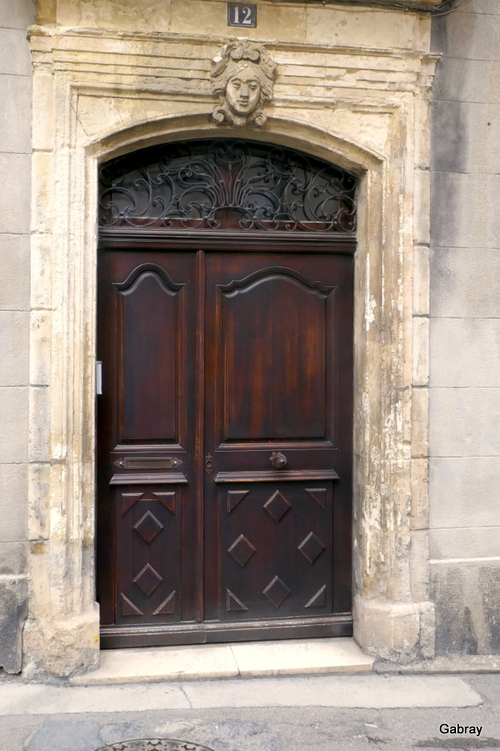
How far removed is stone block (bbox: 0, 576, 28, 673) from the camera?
4453 mm

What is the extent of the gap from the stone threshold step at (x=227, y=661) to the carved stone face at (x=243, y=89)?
3.36 m

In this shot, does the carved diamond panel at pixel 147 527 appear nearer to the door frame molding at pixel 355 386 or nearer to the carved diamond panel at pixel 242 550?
the door frame molding at pixel 355 386

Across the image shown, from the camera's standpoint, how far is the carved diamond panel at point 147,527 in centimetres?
490

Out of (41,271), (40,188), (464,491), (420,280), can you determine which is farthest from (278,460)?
(40,188)

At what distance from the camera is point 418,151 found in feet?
15.9

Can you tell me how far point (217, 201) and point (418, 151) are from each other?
51.6 inches

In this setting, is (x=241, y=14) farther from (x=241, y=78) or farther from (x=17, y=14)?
(x=17, y=14)

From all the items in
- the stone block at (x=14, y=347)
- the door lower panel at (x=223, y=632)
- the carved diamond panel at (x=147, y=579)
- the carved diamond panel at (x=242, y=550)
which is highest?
the stone block at (x=14, y=347)

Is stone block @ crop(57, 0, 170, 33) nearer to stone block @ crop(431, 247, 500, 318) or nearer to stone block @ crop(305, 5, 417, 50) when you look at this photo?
stone block @ crop(305, 5, 417, 50)

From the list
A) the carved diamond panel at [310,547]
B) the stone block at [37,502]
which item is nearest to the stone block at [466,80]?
the carved diamond panel at [310,547]

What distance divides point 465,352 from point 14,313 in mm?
Result: 2818

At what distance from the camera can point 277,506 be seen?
504cm

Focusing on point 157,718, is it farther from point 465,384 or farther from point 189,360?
point 465,384

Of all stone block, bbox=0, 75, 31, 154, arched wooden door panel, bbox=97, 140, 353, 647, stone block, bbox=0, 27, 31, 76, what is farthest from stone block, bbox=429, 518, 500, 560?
stone block, bbox=0, 27, 31, 76
